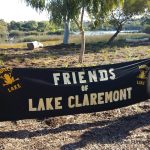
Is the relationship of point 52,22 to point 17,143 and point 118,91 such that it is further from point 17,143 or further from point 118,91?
point 17,143

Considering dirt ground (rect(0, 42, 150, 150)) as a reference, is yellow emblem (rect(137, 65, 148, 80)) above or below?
above

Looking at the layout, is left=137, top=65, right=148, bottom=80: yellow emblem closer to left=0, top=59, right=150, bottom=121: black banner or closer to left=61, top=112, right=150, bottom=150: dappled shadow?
left=0, top=59, right=150, bottom=121: black banner

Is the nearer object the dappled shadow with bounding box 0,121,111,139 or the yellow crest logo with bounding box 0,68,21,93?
the yellow crest logo with bounding box 0,68,21,93

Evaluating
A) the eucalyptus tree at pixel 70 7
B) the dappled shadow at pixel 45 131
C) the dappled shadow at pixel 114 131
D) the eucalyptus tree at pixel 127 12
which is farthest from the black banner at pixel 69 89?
the eucalyptus tree at pixel 127 12

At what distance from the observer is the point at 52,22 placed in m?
→ 20.0

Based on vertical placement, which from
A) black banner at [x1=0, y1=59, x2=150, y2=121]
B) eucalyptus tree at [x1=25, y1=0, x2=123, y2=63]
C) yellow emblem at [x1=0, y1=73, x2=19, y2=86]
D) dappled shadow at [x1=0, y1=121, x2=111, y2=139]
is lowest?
dappled shadow at [x1=0, y1=121, x2=111, y2=139]

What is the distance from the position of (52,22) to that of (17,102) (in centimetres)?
1297

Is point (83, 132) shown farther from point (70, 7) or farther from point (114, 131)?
point (70, 7)

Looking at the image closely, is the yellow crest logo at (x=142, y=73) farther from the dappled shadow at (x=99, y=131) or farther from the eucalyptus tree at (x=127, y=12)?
the eucalyptus tree at (x=127, y=12)

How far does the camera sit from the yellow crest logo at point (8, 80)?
7.28 meters

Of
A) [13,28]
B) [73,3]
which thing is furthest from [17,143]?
→ [13,28]

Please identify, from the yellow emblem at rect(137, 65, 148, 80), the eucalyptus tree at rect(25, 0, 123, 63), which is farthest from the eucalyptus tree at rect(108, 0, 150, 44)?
the yellow emblem at rect(137, 65, 148, 80)

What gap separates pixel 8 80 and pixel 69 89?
127cm

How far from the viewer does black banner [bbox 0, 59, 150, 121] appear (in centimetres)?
742
